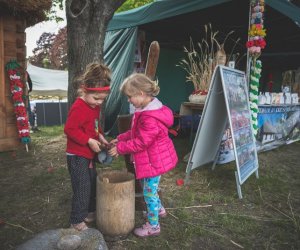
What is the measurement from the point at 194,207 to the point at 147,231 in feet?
2.56

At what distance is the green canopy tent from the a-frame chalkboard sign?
1.98 m

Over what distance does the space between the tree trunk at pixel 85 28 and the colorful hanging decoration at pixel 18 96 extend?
1462mm

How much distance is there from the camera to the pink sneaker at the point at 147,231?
7.88 feet

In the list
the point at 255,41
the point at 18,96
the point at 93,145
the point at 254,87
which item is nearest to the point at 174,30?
the point at 255,41

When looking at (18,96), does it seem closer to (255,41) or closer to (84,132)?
(84,132)

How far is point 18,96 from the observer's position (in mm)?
4969

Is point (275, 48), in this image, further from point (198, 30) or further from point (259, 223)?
point (259, 223)

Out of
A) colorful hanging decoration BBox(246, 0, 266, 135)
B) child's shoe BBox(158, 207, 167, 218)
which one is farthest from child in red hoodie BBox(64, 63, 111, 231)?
colorful hanging decoration BBox(246, 0, 266, 135)

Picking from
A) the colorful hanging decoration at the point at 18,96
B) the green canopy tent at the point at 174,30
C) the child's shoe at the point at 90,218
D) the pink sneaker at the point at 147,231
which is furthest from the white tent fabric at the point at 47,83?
the pink sneaker at the point at 147,231

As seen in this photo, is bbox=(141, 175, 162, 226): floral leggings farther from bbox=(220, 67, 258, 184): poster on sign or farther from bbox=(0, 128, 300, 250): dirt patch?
bbox=(220, 67, 258, 184): poster on sign

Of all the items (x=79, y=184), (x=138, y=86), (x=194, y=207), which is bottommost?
(x=194, y=207)

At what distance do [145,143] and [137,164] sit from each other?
0.75 ft

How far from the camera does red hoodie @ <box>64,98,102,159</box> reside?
220 centimetres

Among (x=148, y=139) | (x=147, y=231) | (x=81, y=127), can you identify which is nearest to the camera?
(x=148, y=139)
